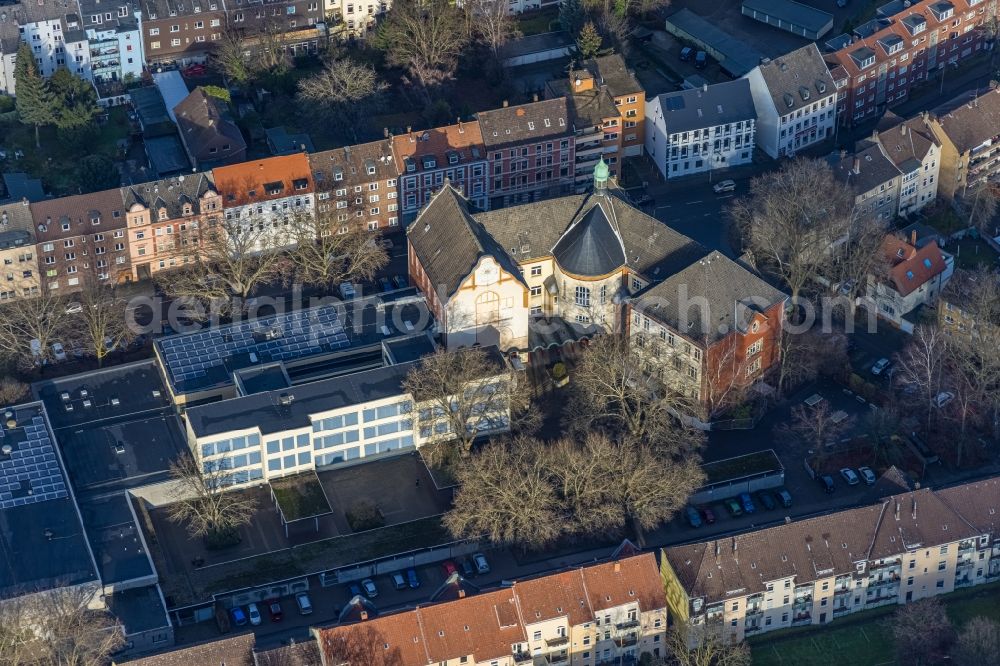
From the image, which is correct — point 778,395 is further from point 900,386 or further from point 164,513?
point 164,513

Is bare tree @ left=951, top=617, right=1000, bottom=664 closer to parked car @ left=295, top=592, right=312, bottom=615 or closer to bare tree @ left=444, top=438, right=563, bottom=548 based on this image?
bare tree @ left=444, top=438, right=563, bottom=548

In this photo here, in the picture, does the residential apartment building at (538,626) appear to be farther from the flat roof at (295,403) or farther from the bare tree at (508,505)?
the flat roof at (295,403)

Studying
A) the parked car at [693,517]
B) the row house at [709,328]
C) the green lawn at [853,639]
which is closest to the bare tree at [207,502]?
the parked car at [693,517]

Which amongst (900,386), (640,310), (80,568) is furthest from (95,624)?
(900,386)

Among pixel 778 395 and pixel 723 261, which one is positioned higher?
pixel 723 261

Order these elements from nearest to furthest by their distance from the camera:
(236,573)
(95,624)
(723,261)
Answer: (95,624) < (236,573) < (723,261)

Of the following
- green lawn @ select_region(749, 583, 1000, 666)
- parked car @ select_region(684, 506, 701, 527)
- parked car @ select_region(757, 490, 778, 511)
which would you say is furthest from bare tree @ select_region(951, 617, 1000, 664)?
parked car @ select_region(684, 506, 701, 527)
